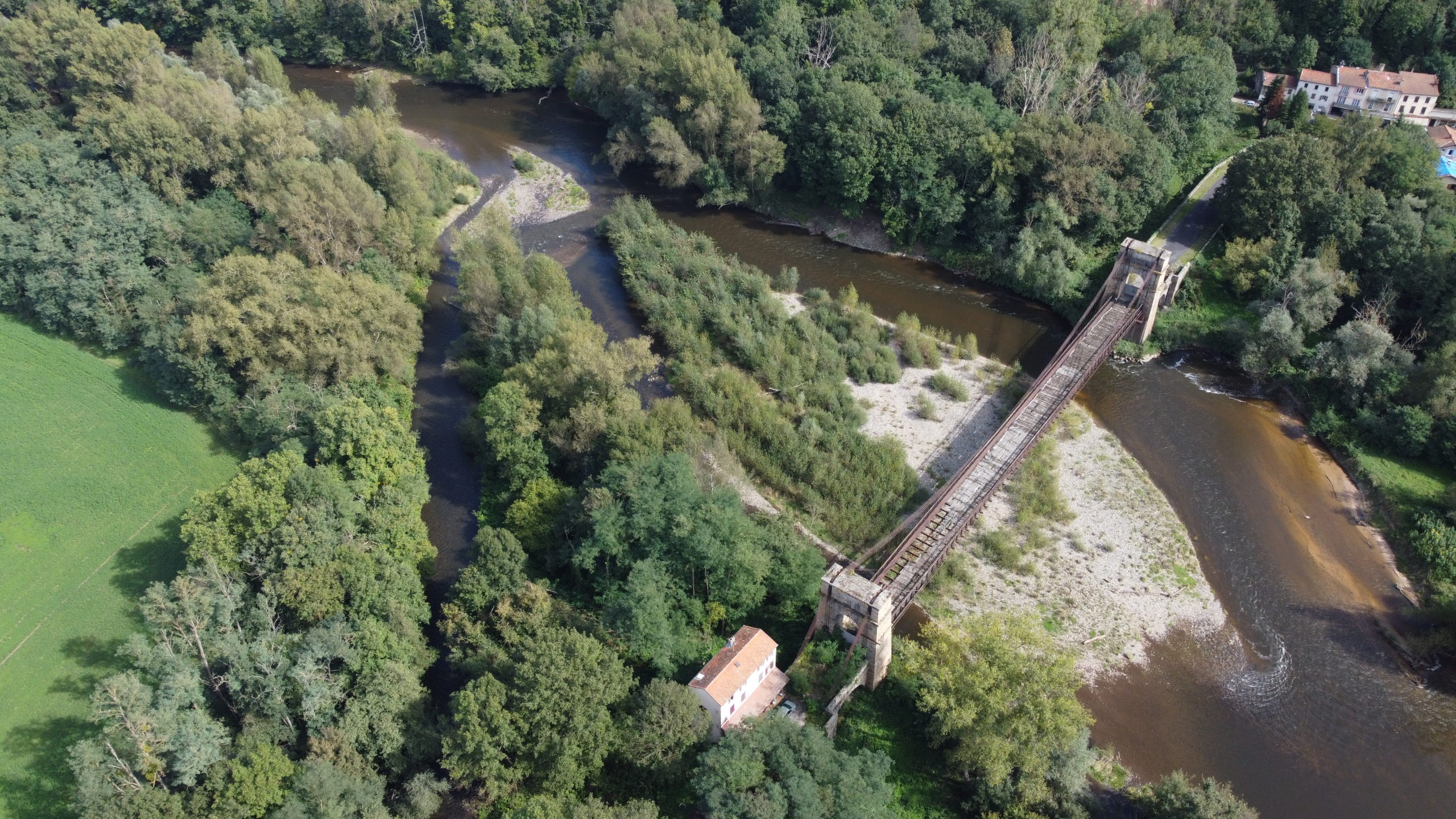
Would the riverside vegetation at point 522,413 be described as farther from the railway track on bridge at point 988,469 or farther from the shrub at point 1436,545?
the shrub at point 1436,545

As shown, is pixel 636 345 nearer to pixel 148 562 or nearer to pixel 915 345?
pixel 915 345

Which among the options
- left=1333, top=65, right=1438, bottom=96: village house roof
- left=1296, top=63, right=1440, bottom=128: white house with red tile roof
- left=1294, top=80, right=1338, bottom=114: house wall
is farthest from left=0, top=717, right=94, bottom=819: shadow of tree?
left=1333, top=65, right=1438, bottom=96: village house roof

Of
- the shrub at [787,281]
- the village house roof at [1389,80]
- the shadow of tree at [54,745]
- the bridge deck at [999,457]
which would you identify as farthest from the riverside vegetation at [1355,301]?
the shadow of tree at [54,745]

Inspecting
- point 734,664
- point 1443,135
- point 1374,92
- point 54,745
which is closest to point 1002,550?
point 734,664

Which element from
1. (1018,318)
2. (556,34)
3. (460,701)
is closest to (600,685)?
(460,701)

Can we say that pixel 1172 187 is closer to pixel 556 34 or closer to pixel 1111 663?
pixel 1111 663

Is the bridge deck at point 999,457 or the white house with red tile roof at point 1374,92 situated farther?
the white house with red tile roof at point 1374,92

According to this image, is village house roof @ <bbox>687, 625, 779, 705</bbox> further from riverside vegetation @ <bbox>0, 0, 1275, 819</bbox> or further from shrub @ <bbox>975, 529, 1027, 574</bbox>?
shrub @ <bbox>975, 529, 1027, 574</bbox>

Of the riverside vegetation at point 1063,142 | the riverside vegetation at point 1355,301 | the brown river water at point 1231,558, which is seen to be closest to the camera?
the brown river water at point 1231,558
